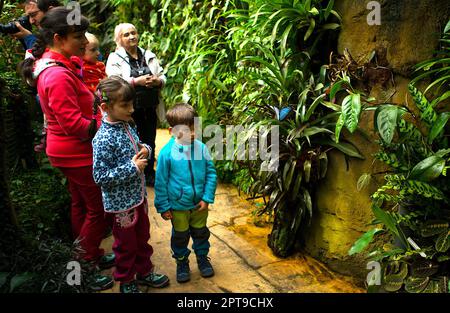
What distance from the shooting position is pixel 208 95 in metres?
4.83

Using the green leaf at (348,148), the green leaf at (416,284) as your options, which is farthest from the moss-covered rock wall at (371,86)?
the green leaf at (416,284)

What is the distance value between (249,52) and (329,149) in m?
1.68

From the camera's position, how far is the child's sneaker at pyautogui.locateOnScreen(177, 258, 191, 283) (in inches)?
116

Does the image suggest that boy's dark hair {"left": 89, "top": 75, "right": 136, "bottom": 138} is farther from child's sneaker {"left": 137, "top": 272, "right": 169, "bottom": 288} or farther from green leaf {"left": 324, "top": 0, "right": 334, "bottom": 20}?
green leaf {"left": 324, "top": 0, "right": 334, "bottom": 20}

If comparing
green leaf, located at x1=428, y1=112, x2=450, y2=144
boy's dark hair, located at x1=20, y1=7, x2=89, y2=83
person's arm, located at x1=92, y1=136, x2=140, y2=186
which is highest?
boy's dark hair, located at x1=20, y1=7, x2=89, y2=83

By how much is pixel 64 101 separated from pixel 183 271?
1.44 metres

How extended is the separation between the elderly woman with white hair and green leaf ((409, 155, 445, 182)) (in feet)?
8.14

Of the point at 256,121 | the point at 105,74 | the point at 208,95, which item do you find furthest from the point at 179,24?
the point at 256,121

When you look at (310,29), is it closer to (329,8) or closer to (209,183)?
(329,8)

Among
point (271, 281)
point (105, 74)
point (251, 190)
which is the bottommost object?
point (271, 281)

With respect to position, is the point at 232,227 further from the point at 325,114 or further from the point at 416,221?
the point at 416,221

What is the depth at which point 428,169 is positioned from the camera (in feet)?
7.70

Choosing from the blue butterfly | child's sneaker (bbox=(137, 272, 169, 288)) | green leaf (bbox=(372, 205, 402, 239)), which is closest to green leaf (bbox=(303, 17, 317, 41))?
the blue butterfly

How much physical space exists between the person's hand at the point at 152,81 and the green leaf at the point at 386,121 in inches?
85.6
